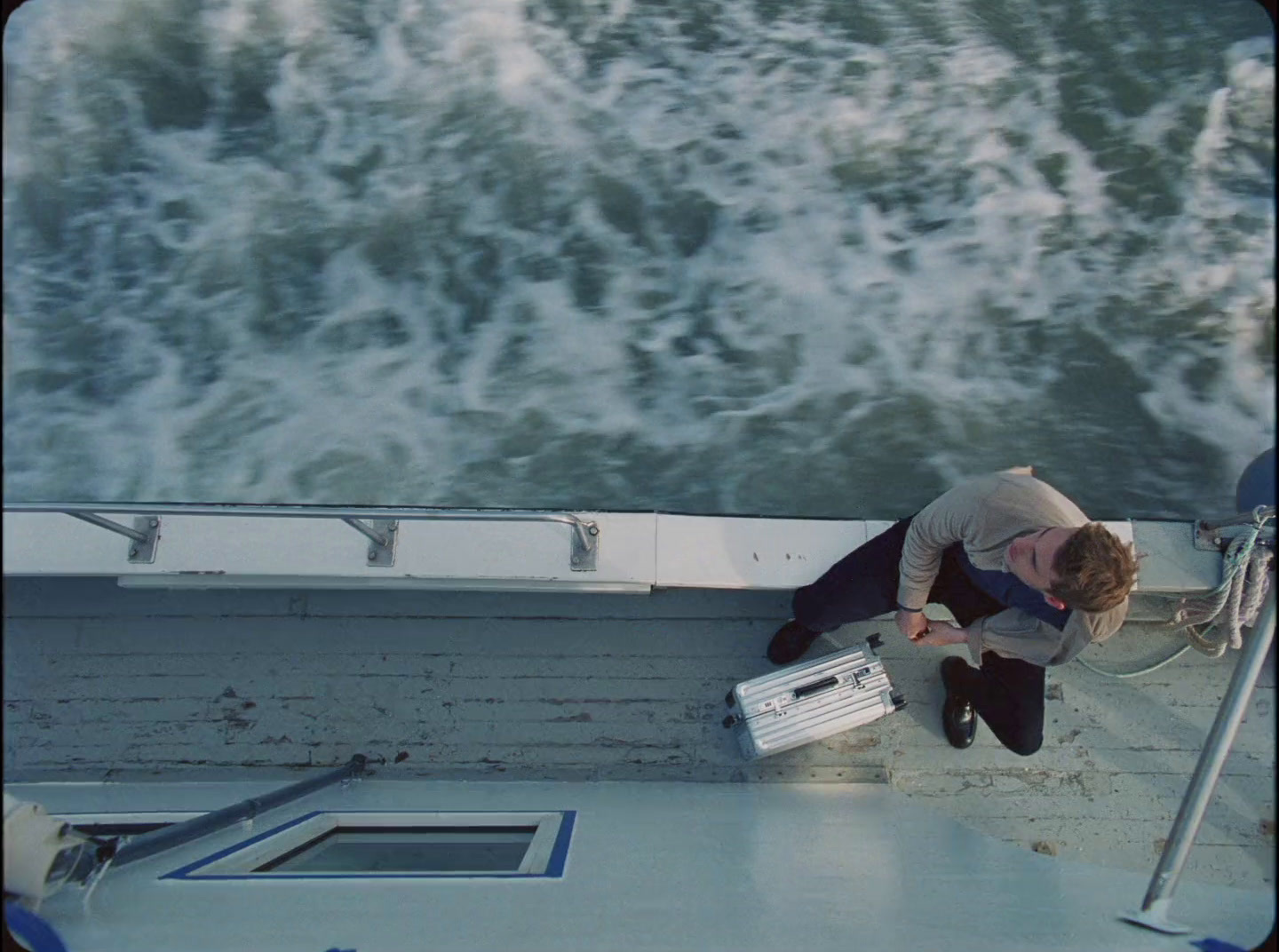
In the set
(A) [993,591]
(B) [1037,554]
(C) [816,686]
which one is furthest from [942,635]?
(B) [1037,554]

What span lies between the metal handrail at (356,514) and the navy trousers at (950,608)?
0.56m

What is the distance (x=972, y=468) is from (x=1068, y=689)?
1.03 metres

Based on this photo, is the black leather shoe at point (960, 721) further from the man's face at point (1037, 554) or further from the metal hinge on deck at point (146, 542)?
the metal hinge on deck at point (146, 542)

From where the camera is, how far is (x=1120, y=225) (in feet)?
11.9

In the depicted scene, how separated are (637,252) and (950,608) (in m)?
2.03

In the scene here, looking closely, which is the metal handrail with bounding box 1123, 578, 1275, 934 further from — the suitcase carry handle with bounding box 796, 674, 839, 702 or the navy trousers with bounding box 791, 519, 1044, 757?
the suitcase carry handle with bounding box 796, 674, 839, 702

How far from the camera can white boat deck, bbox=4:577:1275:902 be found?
238 centimetres

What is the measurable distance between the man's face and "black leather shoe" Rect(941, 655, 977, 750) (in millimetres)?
844

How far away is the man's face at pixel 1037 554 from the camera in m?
1.52

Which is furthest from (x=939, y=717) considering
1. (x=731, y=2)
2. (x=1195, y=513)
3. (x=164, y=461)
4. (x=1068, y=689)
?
(x=731, y=2)

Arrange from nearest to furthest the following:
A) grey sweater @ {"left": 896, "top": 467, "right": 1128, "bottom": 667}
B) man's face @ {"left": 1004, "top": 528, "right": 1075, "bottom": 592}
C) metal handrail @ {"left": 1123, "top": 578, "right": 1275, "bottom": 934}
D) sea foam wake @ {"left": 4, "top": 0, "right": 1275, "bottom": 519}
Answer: metal handrail @ {"left": 1123, "top": 578, "right": 1275, "bottom": 934} < man's face @ {"left": 1004, "top": 528, "right": 1075, "bottom": 592} < grey sweater @ {"left": 896, "top": 467, "right": 1128, "bottom": 667} < sea foam wake @ {"left": 4, "top": 0, "right": 1275, "bottom": 519}

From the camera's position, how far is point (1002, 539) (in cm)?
171

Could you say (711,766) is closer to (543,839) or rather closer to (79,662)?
(543,839)

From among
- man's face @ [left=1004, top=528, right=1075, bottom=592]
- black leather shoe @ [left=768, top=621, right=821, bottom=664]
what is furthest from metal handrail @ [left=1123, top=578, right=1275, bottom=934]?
black leather shoe @ [left=768, top=621, right=821, bottom=664]
